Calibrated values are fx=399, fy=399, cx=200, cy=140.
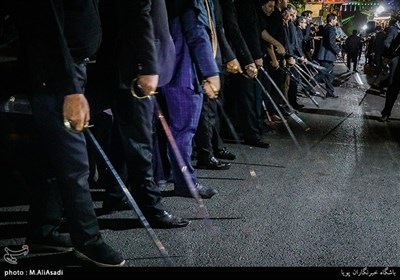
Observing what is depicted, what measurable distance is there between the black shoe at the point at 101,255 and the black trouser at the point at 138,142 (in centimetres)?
66

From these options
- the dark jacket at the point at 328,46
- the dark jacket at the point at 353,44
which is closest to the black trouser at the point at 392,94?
the dark jacket at the point at 328,46

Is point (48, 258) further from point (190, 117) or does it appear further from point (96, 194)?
point (190, 117)

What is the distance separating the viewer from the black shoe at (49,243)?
110 inches

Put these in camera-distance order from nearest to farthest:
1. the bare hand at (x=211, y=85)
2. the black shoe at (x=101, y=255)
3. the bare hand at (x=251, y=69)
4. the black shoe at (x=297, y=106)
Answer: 1. the black shoe at (x=101, y=255)
2. the bare hand at (x=211, y=85)
3. the bare hand at (x=251, y=69)
4. the black shoe at (x=297, y=106)

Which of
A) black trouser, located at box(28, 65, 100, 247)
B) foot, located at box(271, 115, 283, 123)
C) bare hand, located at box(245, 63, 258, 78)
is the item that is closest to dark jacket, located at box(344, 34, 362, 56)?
foot, located at box(271, 115, 283, 123)

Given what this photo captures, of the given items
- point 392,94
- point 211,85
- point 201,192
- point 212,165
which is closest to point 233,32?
point 211,85

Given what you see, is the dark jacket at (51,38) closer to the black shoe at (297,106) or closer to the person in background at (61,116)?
the person in background at (61,116)

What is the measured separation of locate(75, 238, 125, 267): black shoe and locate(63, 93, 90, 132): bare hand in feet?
2.64

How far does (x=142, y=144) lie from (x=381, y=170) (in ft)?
10.8

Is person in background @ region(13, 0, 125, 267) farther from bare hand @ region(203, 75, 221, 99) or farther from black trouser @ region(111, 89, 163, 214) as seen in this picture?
bare hand @ region(203, 75, 221, 99)

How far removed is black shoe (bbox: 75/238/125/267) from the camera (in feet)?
8.46

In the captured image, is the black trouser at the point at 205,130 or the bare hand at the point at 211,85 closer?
the bare hand at the point at 211,85

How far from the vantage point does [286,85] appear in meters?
9.02

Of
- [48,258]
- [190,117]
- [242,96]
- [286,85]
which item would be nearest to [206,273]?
[48,258]
